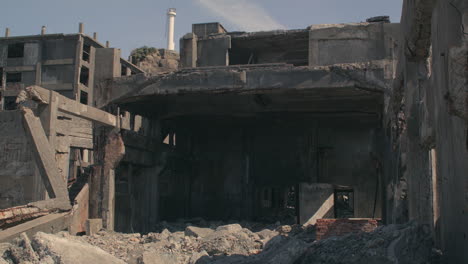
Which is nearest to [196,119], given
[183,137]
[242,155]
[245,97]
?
[183,137]

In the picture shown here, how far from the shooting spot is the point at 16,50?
1467 inches

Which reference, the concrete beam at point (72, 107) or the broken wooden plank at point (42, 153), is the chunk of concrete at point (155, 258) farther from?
the concrete beam at point (72, 107)

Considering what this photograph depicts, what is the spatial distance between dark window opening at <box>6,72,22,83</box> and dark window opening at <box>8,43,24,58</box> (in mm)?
1345

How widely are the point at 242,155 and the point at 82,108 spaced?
758cm

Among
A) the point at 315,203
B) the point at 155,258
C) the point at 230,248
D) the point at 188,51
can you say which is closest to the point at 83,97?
the point at 188,51

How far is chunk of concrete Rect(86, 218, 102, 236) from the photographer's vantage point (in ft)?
45.1

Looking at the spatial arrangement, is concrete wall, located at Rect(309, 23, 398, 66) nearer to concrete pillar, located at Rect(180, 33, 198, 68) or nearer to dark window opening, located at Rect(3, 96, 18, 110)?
concrete pillar, located at Rect(180, 33, 198, 68)

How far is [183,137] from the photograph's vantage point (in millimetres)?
19922

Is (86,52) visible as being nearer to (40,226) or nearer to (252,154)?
(252,154)

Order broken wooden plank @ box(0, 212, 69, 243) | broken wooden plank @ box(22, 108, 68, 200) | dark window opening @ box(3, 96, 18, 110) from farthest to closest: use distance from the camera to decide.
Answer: dark window opening @ box(3, 96, 18, 110) < broken wooden plank @ box(22, 108, 68, 200) < broken wooden plank @ box(0, 212, 69, 243)

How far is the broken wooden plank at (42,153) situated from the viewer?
1187 cm

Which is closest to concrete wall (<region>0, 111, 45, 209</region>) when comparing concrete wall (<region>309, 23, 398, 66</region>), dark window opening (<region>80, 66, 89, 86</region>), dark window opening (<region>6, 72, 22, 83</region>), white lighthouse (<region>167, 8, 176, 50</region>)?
concrete wall (<region>309, 23, 398, 66</region>)

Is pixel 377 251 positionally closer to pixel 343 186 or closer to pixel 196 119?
pixel 343 186

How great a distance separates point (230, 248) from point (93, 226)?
4.75m
